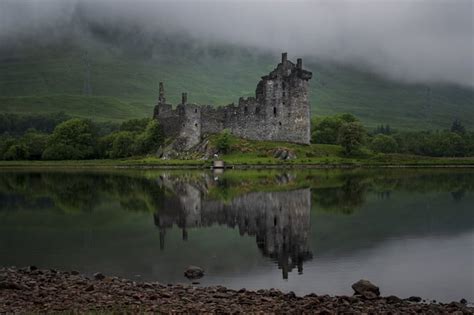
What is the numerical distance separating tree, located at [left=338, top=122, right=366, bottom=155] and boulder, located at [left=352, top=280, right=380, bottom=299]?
227 feet

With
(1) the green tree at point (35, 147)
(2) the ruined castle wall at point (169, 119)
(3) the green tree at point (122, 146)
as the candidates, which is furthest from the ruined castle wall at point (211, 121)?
(1) the green tree at point (35, 147)

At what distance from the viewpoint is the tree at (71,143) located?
95.2m

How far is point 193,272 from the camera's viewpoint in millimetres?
17203

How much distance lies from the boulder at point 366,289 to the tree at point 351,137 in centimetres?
6911

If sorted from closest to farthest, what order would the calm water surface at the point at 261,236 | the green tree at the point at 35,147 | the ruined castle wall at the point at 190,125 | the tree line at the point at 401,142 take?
the calm water surface at the point at 261,236
the ruined castle wall at the point at 190,125
the green tree at the point at 35,147
the tree line at the point at 401,142

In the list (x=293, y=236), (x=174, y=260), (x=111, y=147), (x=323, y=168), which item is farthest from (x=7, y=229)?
(x=111, y=147)

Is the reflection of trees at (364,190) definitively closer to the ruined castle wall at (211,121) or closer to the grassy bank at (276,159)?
the grassy bank at (276,159)

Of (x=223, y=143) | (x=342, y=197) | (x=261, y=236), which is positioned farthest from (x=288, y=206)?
(x=223, y=143)

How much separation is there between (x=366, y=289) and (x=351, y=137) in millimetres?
69454

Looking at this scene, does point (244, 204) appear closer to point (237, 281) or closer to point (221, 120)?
point (237, 281)

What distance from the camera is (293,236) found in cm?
2375

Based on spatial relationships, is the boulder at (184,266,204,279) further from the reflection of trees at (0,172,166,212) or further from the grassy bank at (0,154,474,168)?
the grassy bank at (0,154,474,168)

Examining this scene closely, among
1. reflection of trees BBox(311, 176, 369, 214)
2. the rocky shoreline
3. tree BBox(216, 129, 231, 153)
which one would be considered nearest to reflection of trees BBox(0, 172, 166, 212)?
reflection of trees BBox(311, 176, 369, 214)

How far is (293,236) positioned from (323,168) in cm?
5190
